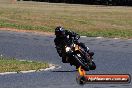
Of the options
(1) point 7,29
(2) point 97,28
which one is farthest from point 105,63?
(2) point 97,28

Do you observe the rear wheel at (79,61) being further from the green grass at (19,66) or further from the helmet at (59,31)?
the green grass at (19,66)

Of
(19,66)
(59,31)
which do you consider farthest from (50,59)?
(59,31)

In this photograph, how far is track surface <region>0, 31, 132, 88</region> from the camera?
11.8 m

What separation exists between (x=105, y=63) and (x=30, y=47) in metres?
7.26

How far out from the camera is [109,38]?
3284 cm

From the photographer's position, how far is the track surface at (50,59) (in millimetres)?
11758

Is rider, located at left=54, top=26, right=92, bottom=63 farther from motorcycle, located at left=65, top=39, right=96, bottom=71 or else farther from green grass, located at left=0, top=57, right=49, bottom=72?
green grass, located at left=0, top=57, right=49, bottom=72

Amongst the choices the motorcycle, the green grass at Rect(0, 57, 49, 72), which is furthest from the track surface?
the motorcycle

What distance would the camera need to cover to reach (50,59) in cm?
1947

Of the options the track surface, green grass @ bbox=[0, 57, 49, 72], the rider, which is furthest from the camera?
green grass @ bbox=[0, 57, 49, 72]

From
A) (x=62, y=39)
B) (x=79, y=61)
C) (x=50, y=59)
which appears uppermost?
(x=62, y=39)

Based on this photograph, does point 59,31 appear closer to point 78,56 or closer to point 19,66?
point 78,56

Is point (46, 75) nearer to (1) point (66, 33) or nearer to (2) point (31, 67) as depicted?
(2) point (31, 67)

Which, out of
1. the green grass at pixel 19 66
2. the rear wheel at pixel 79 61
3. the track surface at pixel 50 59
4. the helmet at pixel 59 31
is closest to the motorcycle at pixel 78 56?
the rear wheel at pixel 79 61
